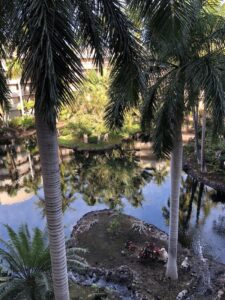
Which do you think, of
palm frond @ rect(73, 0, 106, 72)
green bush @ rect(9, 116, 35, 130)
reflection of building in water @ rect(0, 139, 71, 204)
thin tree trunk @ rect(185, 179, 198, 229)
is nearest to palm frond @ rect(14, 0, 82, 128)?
palm frond @ rect(73, 0, 106, 72)

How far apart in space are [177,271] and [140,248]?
1857 millimetres

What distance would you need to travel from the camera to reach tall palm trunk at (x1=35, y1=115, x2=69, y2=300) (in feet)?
17.2

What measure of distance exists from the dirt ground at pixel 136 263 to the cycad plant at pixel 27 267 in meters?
3.04

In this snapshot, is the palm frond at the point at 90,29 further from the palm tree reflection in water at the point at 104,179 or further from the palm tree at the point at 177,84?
the palm tree reflection in water at the point at 104,179

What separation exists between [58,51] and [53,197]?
2517 millimetres

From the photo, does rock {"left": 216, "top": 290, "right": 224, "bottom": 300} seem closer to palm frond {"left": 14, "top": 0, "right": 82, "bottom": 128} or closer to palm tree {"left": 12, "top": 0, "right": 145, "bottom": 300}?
palm tree {"left": 12, "top": 0, "right": 145, "bottom": 300}

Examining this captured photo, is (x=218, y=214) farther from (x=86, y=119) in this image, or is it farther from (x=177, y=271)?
(x=86, y=119)

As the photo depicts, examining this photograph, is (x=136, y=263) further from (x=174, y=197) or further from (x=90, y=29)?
(x=90, y=29)

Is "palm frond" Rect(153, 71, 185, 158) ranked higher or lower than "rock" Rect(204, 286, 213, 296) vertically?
higher

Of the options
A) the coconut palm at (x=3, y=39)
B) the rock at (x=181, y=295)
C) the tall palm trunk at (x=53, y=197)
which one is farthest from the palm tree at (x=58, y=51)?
the rock at (x=181, y=295)

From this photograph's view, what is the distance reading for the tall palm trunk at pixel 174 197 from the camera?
921 centimetres

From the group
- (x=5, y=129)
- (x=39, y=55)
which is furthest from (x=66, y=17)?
(x=5, y=129)

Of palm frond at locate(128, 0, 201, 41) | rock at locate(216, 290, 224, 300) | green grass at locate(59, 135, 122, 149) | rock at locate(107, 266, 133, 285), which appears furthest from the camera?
green grass at locate(59, 135, 122, 149)

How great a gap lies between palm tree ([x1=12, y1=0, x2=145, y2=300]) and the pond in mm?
9046
